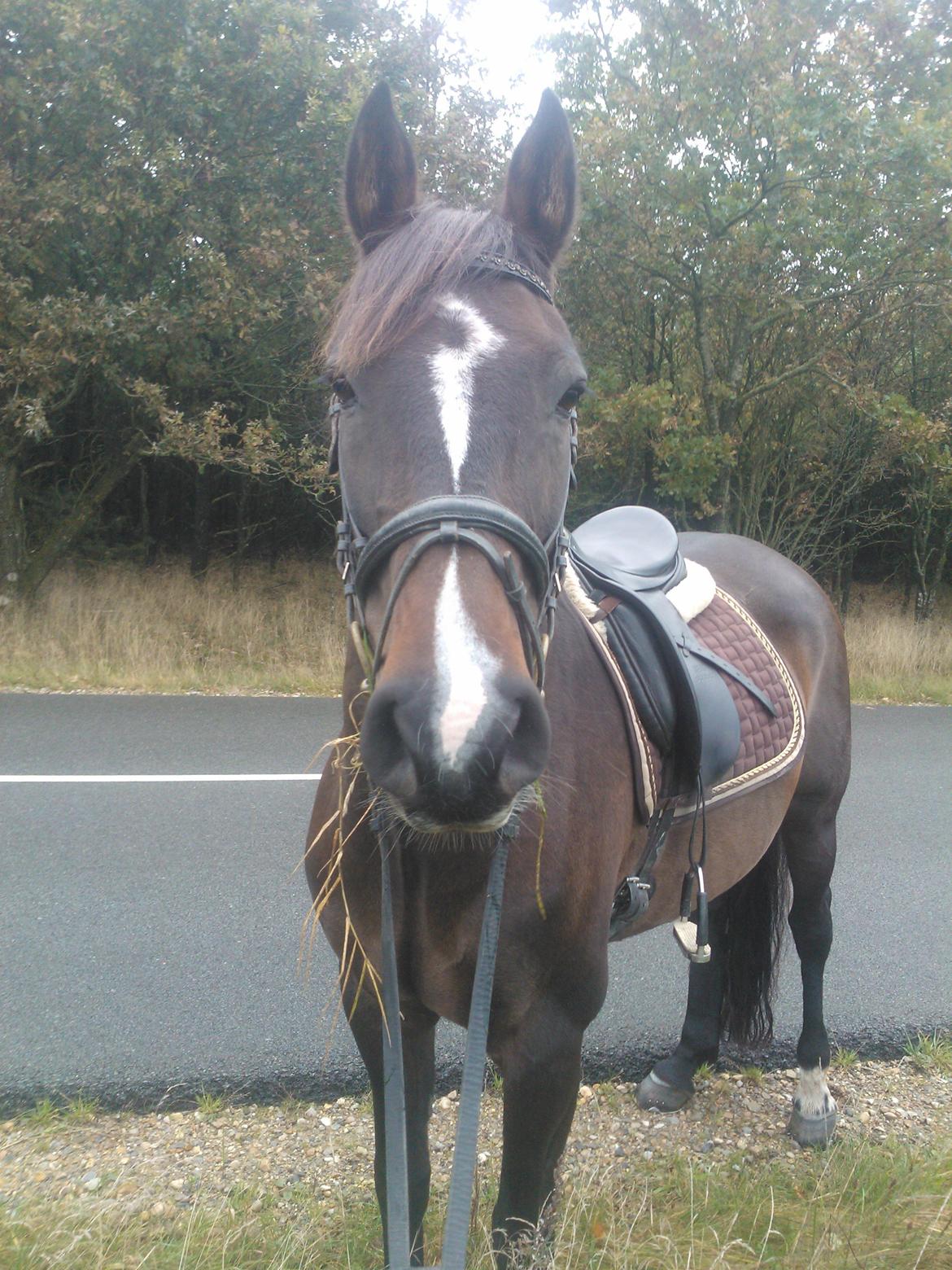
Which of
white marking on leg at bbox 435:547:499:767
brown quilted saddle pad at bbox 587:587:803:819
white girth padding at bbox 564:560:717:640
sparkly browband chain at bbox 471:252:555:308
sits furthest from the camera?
white girth padding at bbox 564:560:717:640

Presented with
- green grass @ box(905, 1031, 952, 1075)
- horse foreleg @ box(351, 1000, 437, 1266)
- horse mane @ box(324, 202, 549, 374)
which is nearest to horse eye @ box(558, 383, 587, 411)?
horse mane @ box(324, 202, 549, 374)

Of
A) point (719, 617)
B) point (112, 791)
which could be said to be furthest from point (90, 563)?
point (719, 617)

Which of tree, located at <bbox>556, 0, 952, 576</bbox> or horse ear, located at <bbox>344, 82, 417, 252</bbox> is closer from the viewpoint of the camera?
horse ear, located at <bbox>344, 82, 417, 252</bbox>

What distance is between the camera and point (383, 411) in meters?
1.46

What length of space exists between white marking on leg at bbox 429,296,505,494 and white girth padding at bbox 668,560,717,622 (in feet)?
4.44

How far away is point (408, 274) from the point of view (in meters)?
1.55

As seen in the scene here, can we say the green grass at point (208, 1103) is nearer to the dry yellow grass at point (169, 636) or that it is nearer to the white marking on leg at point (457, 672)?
the white marking on leg at point (457, 672)

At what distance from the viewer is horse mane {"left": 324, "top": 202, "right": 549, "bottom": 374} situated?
4.97 feet

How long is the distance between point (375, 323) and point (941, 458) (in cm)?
1041

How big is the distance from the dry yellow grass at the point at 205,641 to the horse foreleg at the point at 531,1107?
6.94m

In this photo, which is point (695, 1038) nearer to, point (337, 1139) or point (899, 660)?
point (337, 1139)

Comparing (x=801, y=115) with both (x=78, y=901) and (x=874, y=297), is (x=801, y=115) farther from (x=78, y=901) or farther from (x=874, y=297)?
(x=78, y=901)

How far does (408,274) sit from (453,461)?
426 mm

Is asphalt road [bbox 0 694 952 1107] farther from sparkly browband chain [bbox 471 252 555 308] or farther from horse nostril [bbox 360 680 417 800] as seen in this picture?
sparkly browband chain [bbox 471 252 555 308]
